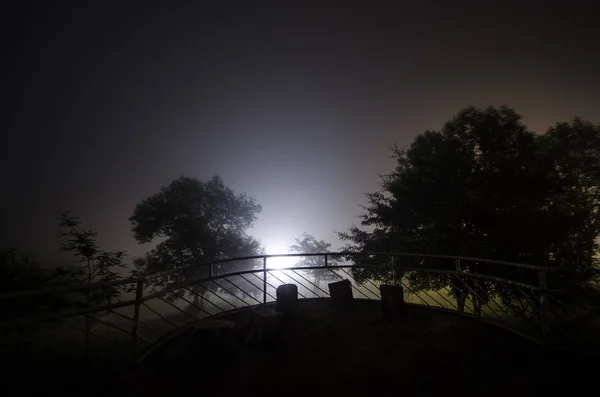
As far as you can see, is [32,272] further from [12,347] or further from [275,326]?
[275,326]

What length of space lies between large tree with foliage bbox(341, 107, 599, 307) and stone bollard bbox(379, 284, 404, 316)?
582cm

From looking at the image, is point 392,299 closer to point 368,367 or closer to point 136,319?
point 368,367

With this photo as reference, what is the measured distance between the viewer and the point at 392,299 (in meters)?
7.96

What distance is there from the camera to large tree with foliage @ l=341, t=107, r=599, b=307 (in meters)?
12.8

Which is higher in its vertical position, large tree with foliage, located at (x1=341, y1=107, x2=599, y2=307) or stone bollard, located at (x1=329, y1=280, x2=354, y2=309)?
large tree with foliage, located at (x1=341, y1=107, x2=599, y2=307)

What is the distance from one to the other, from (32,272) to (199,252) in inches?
655

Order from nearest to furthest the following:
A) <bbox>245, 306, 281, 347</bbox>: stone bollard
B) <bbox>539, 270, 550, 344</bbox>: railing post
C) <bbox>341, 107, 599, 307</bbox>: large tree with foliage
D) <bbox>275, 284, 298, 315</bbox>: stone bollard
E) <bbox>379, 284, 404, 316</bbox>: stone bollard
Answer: <bbox>539, 270, 550, 344</bbox>: railing post → <bbox>245, 306, 281, 347</bbox>: stone bollard → <bbox>379, 284, 404, 316</bbox>: stone bollard → <bbox>275, 284, 298, 315</bbox>: stone bollard → <bbox>341, 107, 599, 307</bbox>: large tree with foliage

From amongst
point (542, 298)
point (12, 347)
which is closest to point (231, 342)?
point (542, 298)

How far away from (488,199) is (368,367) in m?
11.9

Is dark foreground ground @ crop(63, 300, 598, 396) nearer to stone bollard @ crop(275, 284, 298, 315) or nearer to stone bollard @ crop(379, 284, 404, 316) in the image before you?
stone bollard @ crop(379, 284, 404, 316)

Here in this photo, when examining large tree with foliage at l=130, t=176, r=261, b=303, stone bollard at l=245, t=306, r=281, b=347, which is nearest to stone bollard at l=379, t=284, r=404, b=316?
stone bollard at l=245, t=306, r=281, b=347

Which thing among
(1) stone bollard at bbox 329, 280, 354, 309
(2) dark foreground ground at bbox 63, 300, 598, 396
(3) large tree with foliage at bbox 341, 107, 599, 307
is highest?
(3) large tree with foliage at bbox 341, 107, 599, 307

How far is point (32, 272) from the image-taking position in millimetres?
13977

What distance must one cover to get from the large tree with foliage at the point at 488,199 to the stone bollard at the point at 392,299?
19.1 feet
